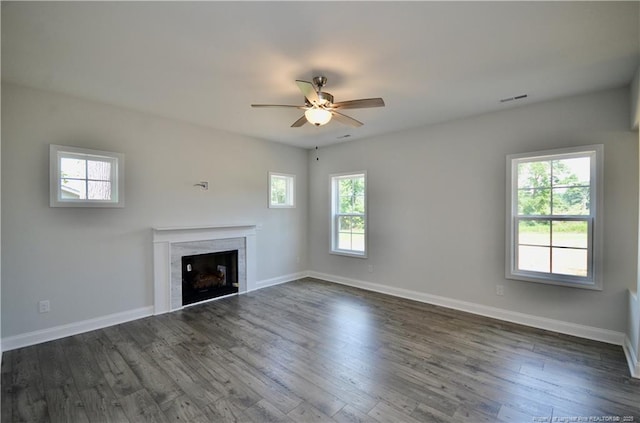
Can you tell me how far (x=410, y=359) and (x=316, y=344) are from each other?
0.95 meters

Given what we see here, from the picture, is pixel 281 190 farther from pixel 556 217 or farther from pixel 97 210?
pixel 556 217

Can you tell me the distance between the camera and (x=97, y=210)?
3436 mm

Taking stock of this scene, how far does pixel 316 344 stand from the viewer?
9.94 feet

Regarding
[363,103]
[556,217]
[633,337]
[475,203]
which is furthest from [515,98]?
[633,337]

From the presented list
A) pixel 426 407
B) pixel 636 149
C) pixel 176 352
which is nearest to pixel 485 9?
pixel 636 149

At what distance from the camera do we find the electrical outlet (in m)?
A: 3.08

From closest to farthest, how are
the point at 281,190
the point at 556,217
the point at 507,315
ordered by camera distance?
the point at 556,217
the point at 507,315
the point at 281,190

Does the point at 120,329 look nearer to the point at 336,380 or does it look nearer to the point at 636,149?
the point at 336,380

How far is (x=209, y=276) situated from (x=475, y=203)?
4170 mm

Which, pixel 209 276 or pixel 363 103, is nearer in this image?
pixel 363 103

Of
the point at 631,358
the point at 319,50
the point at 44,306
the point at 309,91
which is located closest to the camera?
the point at 319,50

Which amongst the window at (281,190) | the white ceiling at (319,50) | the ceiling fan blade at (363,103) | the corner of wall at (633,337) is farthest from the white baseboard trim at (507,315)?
the ceiling fan blade at (363,103)

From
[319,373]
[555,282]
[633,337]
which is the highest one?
[555,282]

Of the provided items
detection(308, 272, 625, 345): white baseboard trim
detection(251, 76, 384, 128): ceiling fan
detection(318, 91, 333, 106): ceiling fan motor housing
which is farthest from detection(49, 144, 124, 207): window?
detection(308, 272, 625, 345): white baseboard trim
